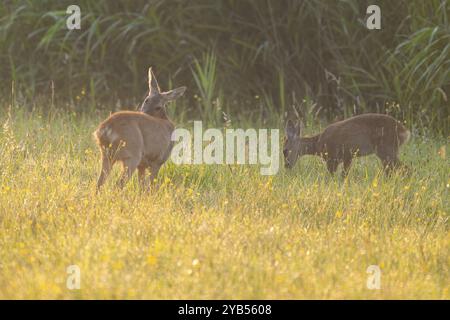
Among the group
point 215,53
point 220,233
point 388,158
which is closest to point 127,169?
point 220,233

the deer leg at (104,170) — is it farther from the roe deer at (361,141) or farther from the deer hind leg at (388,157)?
the deer hind leg at (388,157)

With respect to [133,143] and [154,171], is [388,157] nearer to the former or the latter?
[154,171]

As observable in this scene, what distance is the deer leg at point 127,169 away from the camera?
707 centimetres

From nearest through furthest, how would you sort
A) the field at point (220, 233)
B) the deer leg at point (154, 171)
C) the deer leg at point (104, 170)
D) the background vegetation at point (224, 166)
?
the field at point (220, 233)
the background vegetation at point (224, 166)
the deer leg at point (104, 170)
the deer leg at point (154, 171)

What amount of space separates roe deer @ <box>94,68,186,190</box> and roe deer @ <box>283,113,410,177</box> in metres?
1.34

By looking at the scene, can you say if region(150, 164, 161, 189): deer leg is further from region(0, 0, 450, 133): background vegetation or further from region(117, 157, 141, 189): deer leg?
region(0, 0, 450, 133): background vegetation

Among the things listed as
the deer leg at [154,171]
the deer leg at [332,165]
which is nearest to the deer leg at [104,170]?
the deer leg at [154,171]

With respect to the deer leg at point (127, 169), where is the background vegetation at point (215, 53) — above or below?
above

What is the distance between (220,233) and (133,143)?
5.37 feet

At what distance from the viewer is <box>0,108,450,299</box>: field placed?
488 centimetres

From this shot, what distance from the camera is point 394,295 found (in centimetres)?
493

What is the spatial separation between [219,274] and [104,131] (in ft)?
7.75

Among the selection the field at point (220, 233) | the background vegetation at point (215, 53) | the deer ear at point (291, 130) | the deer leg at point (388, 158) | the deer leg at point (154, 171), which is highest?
the background vegetation at point (215, 53)

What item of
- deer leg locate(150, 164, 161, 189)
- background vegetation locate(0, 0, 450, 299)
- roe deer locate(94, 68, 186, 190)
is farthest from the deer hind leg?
deer leg locate(150, 164, 161, 189)
